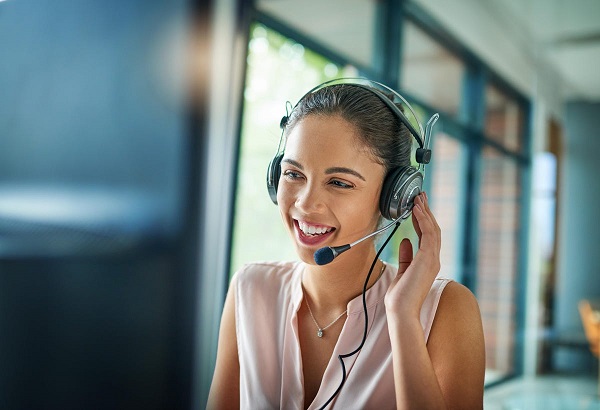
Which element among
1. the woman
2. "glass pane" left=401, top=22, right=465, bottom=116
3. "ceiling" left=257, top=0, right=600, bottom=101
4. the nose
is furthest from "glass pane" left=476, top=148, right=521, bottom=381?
the nose

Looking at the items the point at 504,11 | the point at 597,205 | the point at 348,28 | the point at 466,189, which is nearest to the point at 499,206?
the point at 466,189

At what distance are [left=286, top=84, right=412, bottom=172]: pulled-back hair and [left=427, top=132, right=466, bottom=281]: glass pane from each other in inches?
84.9

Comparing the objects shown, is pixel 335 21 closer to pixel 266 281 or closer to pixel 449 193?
pixel 449 193

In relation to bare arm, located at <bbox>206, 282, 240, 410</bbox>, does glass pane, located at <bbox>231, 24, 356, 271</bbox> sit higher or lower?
higher

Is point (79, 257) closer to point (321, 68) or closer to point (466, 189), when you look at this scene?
point (321, 68)

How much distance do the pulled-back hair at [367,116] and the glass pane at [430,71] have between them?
225 cm

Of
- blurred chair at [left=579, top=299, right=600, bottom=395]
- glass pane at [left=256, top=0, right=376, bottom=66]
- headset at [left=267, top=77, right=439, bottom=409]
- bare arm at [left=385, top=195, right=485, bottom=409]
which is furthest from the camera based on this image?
glass pane at [left=256, top=0, right=376, bottom=66]

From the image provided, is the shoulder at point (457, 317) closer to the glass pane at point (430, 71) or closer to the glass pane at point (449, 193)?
the glass pane at point (449, 193)

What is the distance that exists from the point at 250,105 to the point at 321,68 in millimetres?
422

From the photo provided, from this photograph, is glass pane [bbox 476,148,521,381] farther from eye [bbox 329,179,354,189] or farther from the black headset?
eye [bbox 329,179,354,189]

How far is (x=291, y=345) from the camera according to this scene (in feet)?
3.62

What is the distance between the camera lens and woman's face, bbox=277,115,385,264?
96 cm

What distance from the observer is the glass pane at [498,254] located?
300cm

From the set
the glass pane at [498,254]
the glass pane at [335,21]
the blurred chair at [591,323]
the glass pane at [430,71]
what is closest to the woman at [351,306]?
the blurred chair at [591,323]
